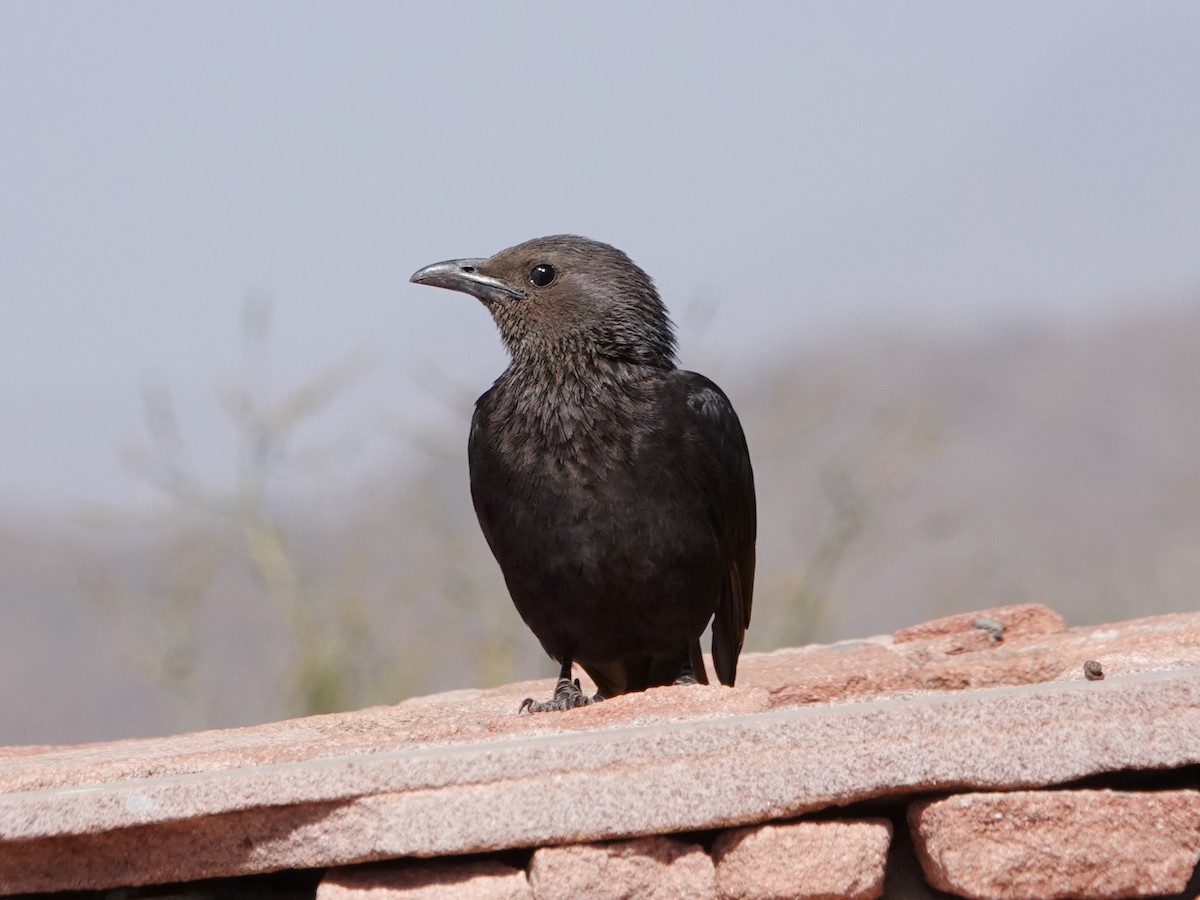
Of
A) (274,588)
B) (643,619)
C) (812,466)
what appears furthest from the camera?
(812,466)

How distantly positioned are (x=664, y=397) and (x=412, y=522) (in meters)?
A: 5.73

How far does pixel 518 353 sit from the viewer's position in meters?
4.82

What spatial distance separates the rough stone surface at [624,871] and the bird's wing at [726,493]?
193 cm

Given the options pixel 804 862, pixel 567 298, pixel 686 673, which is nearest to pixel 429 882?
pixel 804 862

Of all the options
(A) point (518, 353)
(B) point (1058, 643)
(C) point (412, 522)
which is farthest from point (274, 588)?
(B) point (1058, 643)

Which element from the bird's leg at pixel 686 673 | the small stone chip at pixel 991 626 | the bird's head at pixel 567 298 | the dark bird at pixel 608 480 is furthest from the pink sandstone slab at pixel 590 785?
the small stone chip at pixel 991 626

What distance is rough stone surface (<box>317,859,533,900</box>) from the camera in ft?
8.58

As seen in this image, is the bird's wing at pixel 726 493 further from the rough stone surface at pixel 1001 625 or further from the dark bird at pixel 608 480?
the rough stone surface at pixel 1001 625

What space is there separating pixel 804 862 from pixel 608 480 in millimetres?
1855

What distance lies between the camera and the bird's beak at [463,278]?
5051 mm

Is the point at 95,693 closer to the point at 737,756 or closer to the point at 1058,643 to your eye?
the point at 1058,643

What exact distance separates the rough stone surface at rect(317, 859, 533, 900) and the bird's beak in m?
2.64

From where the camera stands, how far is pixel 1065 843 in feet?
8.49

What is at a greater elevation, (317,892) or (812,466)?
(812,466)
